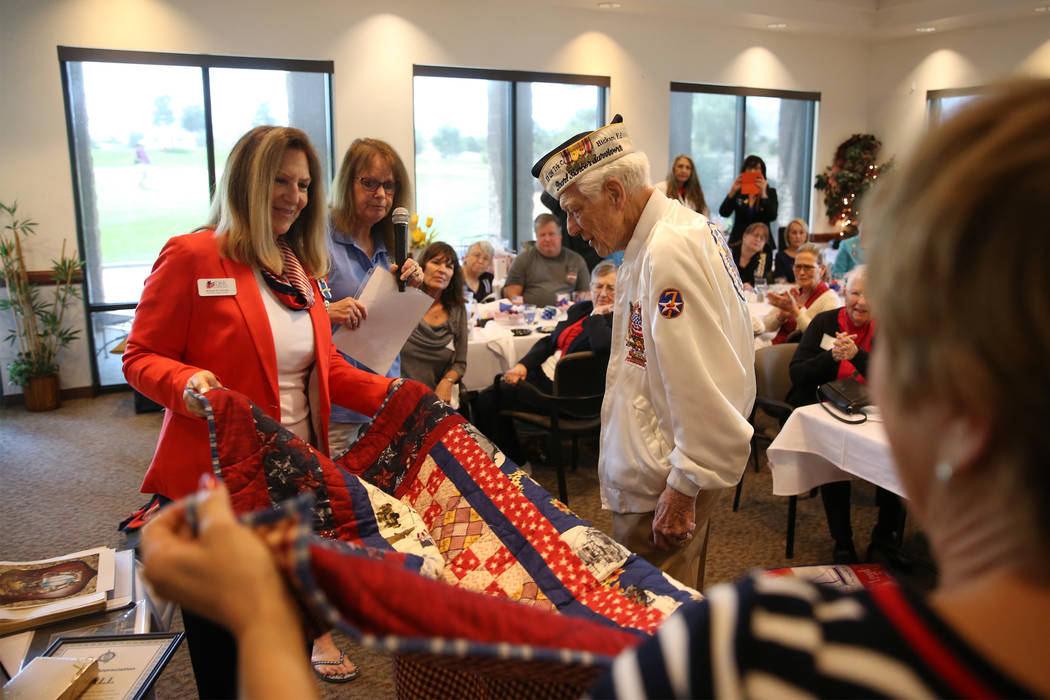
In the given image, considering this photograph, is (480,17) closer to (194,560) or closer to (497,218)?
(497,218)

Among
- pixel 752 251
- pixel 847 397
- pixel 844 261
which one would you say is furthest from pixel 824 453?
pixel 844 261

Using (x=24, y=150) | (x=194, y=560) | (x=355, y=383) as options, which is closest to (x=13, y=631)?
(x=355, y=383)

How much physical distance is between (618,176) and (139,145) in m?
5.70

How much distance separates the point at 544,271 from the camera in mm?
5508

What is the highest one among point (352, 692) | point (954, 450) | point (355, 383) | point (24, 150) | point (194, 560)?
point (24, 150)

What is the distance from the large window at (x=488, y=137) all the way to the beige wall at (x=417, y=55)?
0.68 ft

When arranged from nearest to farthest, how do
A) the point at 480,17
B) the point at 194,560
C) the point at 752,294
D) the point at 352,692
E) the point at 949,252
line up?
the point at 949,252, the point at 194,560, the point at 352,692, the point at 752,294, the point at 480,17

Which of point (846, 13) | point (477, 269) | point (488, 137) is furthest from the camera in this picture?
point (846, 13)

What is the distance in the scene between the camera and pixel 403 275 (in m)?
2.46

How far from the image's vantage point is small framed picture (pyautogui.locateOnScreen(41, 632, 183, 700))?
4.46 ft

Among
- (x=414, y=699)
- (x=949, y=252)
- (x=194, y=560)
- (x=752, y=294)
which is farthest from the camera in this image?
(x=752, y=294)

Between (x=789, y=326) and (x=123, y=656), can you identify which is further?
(x=789, y=326)

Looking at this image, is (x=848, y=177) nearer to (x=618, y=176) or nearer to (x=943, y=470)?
(x=618, y=176)

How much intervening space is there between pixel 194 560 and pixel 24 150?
6.43m
